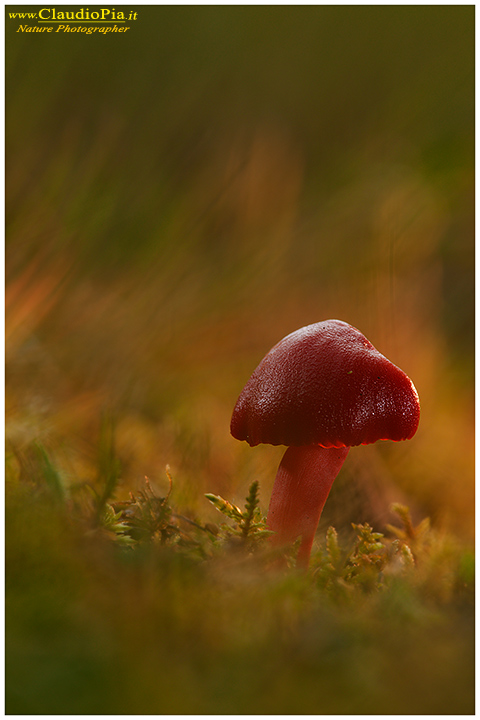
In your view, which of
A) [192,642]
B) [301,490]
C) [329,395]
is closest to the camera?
[192,642]

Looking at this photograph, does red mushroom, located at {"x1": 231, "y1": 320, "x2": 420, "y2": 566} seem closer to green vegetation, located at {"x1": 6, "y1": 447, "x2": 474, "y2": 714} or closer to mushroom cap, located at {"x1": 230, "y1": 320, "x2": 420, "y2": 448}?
mushroom cap, located at {"x1": 230, "y1": 320, "x2": 420, "y2": 448}

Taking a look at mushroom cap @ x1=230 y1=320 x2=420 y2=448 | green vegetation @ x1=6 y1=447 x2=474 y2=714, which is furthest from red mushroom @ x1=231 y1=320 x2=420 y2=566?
green vegetation @ x1=6 y1=447 x2=474 y2=714

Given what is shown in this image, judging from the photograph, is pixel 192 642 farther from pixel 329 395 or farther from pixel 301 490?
pixel 301 490

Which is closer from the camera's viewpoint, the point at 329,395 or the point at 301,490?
the point at 329,395

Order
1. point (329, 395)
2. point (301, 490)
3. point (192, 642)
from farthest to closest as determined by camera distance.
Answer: point (301, 490), point (329, 395), point (192, 642)

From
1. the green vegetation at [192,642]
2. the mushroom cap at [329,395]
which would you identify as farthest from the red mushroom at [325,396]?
the green vegetation at [192,642]

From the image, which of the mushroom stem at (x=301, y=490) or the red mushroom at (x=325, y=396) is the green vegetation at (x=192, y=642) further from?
the mushroom stem at (x=301, y=490)

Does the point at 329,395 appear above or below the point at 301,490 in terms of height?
above

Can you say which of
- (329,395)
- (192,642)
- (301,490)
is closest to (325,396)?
(329,395)

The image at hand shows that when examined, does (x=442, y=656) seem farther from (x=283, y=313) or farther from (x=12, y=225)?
(x=283, y=313)
